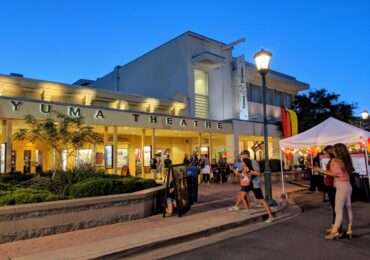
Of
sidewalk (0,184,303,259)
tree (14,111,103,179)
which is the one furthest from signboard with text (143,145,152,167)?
sidewalk (0,184,303,259)

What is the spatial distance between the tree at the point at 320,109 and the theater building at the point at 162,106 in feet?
7.85

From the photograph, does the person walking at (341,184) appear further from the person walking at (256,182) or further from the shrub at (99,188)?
the shrub at (99,188)

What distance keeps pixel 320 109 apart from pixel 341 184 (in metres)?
23.3

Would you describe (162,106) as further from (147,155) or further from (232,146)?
(232,146)

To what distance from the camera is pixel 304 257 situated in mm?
5469

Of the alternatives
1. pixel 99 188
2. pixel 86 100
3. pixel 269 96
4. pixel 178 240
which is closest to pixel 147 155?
pixel 86 100

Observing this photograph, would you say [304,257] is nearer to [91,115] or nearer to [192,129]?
[91,115]

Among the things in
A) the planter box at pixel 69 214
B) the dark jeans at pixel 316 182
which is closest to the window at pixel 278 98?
the dark jeans at pixel 316 182

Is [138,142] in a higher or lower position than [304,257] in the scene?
higher

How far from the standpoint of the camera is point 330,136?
1255 cm

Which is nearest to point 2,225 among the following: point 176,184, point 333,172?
point 176,184

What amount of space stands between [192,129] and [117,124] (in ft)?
17.1

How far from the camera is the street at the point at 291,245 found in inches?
222

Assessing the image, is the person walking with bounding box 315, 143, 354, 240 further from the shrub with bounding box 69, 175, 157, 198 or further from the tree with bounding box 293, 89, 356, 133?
the tree with bounding box 293, 89, 356, 133
